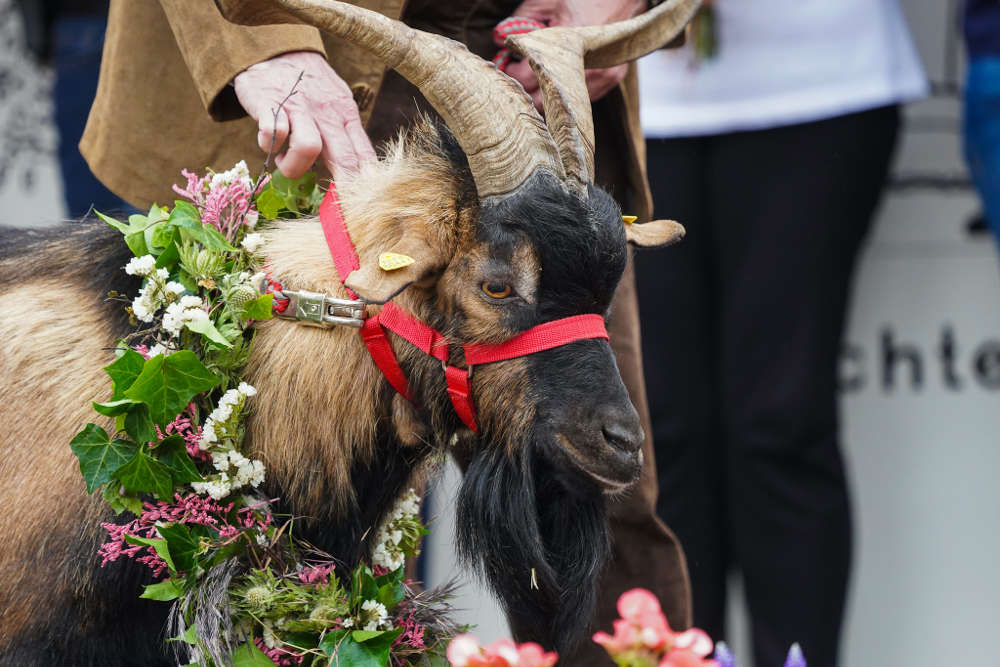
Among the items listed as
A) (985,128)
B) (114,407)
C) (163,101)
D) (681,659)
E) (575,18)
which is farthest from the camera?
Result: (985,128)

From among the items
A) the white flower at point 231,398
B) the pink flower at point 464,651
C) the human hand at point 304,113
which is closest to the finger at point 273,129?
the human hand at point 304,113

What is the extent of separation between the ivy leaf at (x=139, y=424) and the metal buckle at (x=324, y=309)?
325 mm

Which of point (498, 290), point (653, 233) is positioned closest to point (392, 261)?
point (498, 290)

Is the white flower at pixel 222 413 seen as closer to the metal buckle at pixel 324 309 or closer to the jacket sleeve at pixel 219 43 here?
the metal buckle at pixel 324 309

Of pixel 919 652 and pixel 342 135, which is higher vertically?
pixel 342 135

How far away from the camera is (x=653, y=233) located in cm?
257

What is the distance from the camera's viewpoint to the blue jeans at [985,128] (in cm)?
381

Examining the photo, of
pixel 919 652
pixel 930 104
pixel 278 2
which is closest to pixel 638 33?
pixel 278 2

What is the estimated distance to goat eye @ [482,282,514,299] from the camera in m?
2.24

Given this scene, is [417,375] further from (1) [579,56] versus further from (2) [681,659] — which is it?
(2) [681,659]

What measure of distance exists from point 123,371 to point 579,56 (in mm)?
1072

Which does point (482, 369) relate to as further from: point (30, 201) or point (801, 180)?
point (30, 201)

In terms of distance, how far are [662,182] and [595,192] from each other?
156 cm

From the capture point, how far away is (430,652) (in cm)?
242
